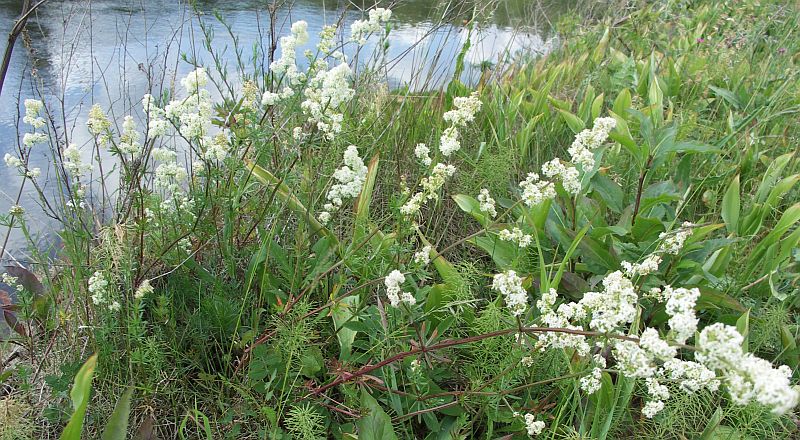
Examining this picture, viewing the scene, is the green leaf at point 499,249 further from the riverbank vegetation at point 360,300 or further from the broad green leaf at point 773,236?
the broad green leaf at point 773,236

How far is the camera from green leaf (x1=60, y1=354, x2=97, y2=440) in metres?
1.10

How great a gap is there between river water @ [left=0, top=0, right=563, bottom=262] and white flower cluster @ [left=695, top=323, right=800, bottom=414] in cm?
158

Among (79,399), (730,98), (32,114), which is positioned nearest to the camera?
(79,399)

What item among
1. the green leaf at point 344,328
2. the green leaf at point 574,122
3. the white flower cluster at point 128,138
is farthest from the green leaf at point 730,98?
the white flower cluster at point 128,138

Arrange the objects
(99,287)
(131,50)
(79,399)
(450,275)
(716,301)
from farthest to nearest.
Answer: (131,50) → (716,301) → (450,275) → (99,287) → (79,399)

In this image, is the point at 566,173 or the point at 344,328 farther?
the point at 344,328

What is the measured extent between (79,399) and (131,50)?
326cm

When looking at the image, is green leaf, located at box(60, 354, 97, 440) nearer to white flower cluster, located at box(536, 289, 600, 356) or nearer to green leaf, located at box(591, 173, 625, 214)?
white flower cluster, located at box(536, 289, 600, 356)

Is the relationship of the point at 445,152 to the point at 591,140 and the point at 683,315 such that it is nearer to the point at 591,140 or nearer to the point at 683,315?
the point at 591,140

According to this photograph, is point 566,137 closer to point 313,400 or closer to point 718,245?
point 718,245

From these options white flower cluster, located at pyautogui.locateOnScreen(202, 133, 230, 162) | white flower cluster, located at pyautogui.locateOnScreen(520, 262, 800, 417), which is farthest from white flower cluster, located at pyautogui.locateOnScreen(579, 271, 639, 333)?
white flower cluster, located at pyautogui.locateOnScreen(202, 133, 230, 162)

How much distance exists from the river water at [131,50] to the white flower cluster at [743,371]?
158 centimetres

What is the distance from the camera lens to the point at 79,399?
113 centimetres

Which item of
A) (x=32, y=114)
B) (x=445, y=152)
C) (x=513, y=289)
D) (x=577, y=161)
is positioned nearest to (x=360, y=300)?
(x=445, y=152)
